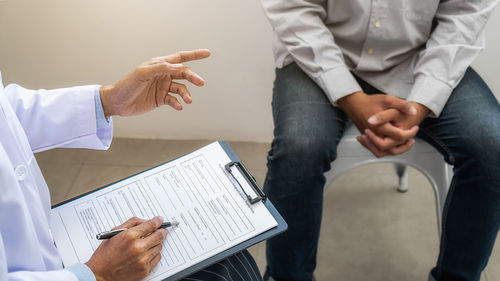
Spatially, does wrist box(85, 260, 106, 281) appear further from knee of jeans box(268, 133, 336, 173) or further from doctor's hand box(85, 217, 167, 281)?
knee of jeans box(268, 133, 336, 173)

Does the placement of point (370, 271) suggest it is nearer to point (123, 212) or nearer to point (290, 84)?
point (290, 84)

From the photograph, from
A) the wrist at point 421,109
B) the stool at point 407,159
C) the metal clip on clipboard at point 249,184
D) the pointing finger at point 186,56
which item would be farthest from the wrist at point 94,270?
the wrist at point 421,109

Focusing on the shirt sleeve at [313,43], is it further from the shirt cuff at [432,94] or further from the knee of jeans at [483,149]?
the knee of jeans at [483,149]

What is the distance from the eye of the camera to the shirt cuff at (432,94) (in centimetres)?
108

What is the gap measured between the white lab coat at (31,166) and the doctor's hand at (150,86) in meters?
0.04

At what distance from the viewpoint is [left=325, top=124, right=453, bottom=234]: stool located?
45.3 inches

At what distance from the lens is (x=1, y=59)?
Answer: 71.0 inches

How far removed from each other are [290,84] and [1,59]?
1214 millimetres

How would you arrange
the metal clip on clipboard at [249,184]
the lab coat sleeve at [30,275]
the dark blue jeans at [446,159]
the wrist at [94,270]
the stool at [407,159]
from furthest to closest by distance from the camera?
the stool at [407,159]
the dark blue jeans at [446,159]
the metal clip on clipboard at [249,184]
the wrist at [94,270]
the lab coat sleeve at [30,275]

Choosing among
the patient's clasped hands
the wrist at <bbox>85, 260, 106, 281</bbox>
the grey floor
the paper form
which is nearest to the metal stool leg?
the grey floor

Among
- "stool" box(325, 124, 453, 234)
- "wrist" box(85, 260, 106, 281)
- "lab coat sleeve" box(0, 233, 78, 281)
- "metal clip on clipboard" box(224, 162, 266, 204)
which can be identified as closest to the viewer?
"lab coat sleeve" box(0, 233, 78, 281)

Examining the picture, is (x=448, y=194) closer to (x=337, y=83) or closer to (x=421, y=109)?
(x=421, y=109)

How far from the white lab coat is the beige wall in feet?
2.53

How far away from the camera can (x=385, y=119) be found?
107cm
